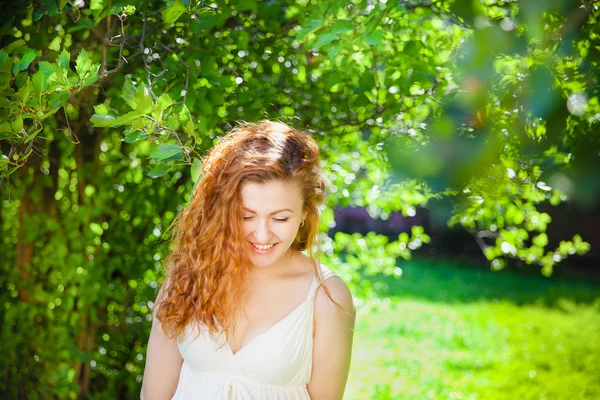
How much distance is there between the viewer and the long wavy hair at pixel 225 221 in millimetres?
1994

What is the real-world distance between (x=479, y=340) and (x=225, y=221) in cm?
506

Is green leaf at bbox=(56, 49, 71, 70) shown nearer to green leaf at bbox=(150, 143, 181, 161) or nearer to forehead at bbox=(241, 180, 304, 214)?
green leaf at bbox=(150, 143, 181, 161)

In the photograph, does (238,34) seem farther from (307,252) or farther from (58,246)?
(58,246)

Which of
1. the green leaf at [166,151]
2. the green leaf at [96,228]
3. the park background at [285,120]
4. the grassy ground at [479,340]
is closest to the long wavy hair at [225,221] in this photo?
the park background at [285,120]

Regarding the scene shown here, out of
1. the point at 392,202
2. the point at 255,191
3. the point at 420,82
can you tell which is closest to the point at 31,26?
the point at 255,191

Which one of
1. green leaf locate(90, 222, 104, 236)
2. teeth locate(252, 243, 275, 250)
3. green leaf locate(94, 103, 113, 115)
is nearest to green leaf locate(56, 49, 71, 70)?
green leaf locate(94, 103, 113, 115)

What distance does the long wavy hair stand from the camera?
1.99 m

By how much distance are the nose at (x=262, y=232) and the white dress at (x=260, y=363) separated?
0.29 metres

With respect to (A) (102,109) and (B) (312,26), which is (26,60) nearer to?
(A) (102,109)

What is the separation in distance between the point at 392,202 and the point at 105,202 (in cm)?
132

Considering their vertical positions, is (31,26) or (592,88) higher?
(31,26)

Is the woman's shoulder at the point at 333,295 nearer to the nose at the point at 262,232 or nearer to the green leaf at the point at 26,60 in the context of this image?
the nose at the point at 262,232

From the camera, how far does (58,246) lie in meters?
3.26

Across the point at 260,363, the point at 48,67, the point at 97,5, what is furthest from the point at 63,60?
the point at 260,363
